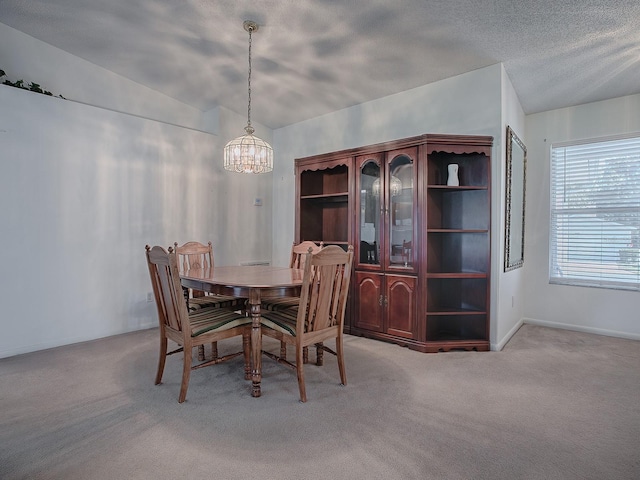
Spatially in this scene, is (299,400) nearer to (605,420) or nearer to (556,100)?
(605,420)

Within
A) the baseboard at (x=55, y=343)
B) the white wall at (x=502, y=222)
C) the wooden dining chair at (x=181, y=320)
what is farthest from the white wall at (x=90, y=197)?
the white wall at (x=502, y=222)

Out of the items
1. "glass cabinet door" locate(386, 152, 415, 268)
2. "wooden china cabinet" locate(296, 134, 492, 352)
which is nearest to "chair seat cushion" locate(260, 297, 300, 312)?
"wooden china cabinet" locate(296, 134, 492, 352)

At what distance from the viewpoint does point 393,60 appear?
3295 mm

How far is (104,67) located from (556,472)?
5.06 meters

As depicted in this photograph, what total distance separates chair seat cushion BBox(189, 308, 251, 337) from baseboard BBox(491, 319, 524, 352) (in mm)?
2312

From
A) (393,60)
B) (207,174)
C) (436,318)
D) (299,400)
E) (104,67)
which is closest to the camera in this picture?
(299,400)

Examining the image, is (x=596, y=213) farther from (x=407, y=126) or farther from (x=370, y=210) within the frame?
(x=370, y=210)

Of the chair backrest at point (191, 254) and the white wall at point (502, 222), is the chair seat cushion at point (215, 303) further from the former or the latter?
the white wall at point (502, 222)

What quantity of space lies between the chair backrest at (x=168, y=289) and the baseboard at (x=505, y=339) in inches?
107

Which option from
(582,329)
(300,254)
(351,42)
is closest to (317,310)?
(300,254)


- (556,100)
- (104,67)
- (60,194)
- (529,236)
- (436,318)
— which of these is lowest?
(436,318)

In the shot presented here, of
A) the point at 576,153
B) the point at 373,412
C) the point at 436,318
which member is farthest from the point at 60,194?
the point at 576,153

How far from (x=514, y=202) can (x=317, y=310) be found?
2700mm

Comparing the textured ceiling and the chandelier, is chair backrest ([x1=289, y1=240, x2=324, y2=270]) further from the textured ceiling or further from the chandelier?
the textured ceiling
